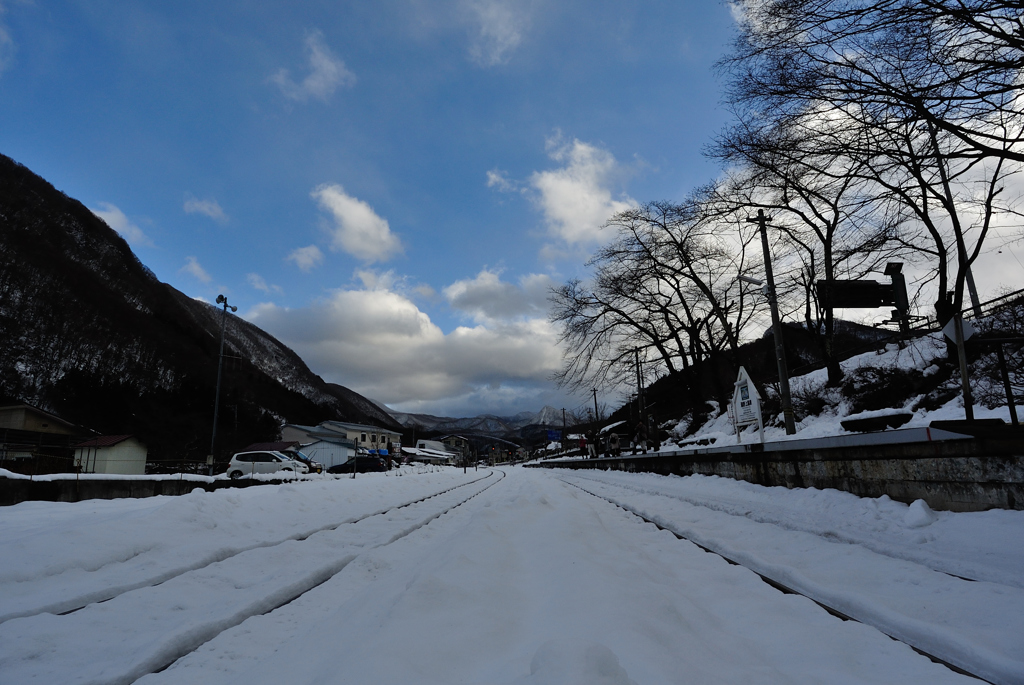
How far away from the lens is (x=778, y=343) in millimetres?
15328

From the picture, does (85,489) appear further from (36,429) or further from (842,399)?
(36,429)

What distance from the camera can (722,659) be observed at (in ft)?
7.07

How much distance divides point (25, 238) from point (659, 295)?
11248cm

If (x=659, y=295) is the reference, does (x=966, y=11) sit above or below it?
below

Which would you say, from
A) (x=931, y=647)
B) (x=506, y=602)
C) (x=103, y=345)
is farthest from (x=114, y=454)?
(x=931, y=647)

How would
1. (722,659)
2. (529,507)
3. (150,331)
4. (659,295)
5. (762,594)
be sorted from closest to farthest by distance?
(722,659), (762,594), (529,507), (659,295), (150,331)

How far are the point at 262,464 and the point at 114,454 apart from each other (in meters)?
22.2

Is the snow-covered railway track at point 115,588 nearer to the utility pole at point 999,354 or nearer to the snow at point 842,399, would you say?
the utility pole at point 999,354

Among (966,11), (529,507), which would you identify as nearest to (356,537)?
(529,507)

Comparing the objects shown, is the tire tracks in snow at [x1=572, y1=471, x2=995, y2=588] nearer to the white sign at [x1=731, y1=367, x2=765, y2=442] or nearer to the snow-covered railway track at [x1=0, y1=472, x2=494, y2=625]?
the snow-covered railway track at [x1=0, y1=472, x2=494, y2=625]

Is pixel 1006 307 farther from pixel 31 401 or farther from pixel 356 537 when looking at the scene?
pixel 31 401

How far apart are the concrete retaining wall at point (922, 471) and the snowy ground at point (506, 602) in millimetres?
411

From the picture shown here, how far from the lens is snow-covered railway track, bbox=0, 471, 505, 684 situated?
2154 millimetres

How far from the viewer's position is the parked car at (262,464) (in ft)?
85.0
